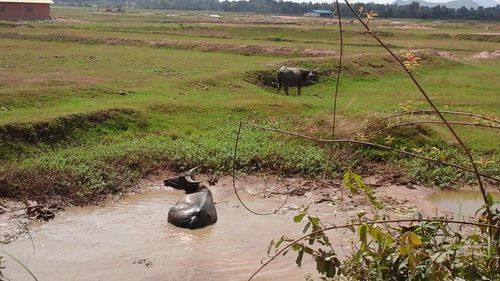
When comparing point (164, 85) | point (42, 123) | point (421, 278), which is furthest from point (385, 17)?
point (421, 278)

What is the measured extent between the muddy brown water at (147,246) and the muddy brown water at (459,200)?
2533 mm

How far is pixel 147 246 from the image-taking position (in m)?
6.94

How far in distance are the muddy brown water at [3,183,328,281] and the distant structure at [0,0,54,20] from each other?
46.8 meters

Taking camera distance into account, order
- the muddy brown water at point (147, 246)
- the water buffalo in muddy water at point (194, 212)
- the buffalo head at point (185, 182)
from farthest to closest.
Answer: the buffalo head at point (185, 182)
the water buffalo in muddy water at point (194, 212)
the muddy brown water at point (147, 246)

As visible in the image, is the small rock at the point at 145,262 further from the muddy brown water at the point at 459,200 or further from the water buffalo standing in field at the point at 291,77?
the water buffalo standing in field at the point at 291,77

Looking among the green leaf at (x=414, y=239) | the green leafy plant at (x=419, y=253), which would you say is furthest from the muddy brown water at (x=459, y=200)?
the green leaf at (x=414, y=239)

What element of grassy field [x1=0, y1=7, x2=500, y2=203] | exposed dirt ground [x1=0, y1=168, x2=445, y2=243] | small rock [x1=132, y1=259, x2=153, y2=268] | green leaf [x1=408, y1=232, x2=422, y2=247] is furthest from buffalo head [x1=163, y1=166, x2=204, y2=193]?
green leaf [x1=408, y1=232, x2=422, y2=247]

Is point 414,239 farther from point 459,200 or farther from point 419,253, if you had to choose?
point 459,200

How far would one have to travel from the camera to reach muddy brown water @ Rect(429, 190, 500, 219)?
8.76 m

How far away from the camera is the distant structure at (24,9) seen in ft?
164

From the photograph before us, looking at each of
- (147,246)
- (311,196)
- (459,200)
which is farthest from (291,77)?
(147,246)

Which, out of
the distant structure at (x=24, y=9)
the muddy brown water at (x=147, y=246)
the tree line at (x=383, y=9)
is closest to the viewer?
the muddy brown water at (x=147, y=246)

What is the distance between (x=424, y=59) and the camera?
25000mm

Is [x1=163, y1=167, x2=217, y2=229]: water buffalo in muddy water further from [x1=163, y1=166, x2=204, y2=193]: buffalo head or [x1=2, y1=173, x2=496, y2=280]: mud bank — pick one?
[x1=163, y1=166, x2=204, y2=193]: buffalo head
